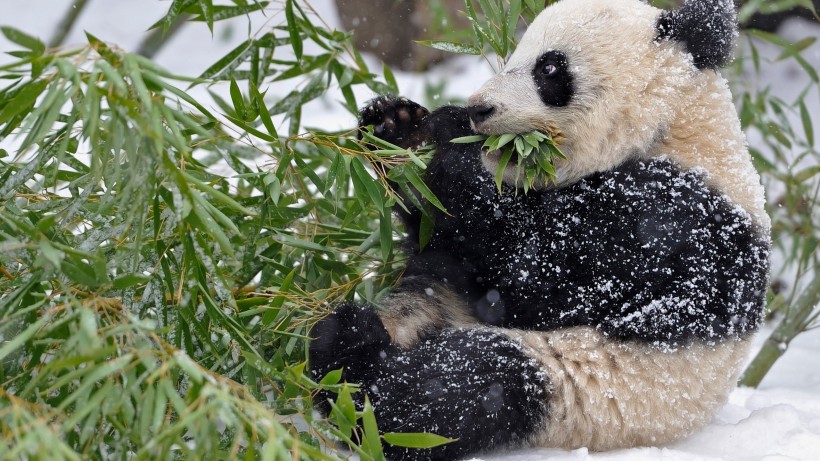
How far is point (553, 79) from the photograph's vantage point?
2238mm

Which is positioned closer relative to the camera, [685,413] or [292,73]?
[685,413]

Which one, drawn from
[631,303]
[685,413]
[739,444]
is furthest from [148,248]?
[739,444]

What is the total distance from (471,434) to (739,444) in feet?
2.48

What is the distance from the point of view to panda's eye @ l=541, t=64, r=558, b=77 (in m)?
2.24

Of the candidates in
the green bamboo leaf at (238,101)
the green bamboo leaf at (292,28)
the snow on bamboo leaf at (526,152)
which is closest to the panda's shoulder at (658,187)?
the snow on bamboo leaf at (526,152)

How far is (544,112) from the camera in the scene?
221cm

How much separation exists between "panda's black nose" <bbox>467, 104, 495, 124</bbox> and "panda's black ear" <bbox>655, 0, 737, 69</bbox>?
511 mm

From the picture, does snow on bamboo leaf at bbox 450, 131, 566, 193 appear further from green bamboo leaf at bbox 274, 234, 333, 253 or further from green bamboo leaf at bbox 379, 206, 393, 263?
green bamboo leaf at bbox 274, 234, 333, 253

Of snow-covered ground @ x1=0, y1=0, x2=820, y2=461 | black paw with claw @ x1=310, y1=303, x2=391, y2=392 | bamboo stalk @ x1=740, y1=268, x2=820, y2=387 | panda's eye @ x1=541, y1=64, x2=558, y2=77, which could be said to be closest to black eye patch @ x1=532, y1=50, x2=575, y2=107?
panda's eye @ x1=541, y1=64, x2=558, y2=77

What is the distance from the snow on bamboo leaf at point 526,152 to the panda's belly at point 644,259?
108mm

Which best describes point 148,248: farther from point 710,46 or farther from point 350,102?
point 710,46

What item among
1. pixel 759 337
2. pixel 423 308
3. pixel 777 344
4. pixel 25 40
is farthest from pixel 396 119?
pixel 759 337

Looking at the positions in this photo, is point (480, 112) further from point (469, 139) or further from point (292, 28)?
point (292, 28)

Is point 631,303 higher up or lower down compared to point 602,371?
higher up
